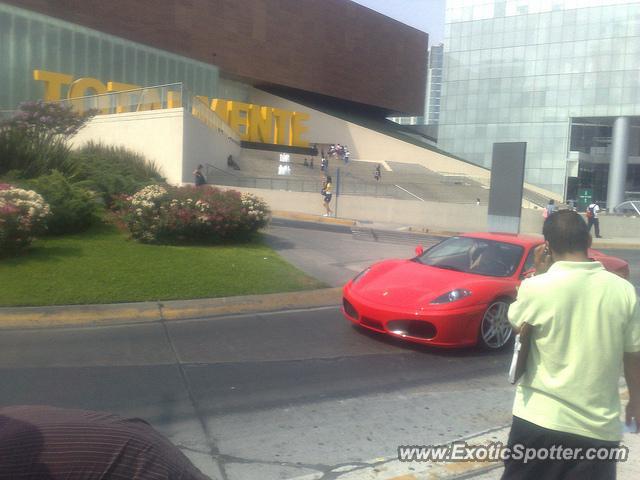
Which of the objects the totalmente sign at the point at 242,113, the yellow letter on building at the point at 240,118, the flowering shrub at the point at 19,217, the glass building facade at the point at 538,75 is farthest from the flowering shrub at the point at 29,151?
the glass building facade at the point at 538,75

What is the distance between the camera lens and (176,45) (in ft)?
145

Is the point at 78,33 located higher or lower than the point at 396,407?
higher

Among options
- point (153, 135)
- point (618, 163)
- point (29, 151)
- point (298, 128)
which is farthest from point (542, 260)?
point (618, 163)

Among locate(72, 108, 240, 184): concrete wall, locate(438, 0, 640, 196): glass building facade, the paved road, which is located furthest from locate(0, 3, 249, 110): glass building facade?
the paved road

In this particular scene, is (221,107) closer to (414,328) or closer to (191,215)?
(191,215)

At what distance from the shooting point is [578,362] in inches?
108

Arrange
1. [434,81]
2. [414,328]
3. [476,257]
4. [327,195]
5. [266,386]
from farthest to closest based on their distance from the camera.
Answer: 1. [434,81]
2. [327,195]
3. [476,257]
4. [414,328]
5. [266,386]

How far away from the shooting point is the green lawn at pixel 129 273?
9312mm

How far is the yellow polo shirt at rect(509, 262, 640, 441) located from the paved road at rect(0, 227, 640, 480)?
6.22 feet

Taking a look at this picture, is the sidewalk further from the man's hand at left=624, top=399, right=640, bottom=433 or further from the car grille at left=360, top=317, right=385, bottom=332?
the man's hand at left=624, top=399, right=640, bottom=433

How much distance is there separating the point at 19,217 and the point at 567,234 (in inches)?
379

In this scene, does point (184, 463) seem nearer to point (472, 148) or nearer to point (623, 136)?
point (623, 136)

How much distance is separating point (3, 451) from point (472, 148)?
2230 inches

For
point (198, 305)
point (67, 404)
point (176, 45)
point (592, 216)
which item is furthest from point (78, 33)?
point (67, 404)
